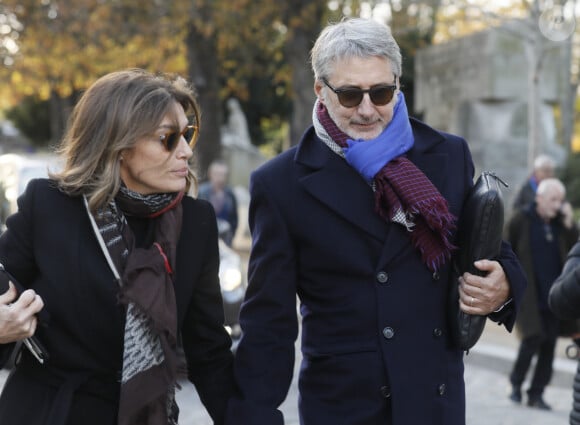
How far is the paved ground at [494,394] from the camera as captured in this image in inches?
313

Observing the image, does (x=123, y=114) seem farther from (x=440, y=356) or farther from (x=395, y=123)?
(x=440, y=356)

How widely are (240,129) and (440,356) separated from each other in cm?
3495

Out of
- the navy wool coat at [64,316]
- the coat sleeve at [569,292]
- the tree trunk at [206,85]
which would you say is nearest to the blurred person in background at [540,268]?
the coat sleeve at [569,292]

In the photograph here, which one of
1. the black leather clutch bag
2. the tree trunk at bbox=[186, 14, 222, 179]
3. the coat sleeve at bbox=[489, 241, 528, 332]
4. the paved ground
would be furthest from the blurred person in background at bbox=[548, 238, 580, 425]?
the tree trunk at bbox=[186, 14, 222, 179]

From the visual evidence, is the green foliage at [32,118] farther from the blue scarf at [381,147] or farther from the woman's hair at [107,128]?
the blue scarf at [381,147]

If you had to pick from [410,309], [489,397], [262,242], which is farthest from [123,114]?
[489,397]

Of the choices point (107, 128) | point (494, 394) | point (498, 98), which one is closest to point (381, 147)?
point (107, 128)

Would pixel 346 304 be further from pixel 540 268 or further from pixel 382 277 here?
pixel 540 268

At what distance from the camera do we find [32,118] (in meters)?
47.9

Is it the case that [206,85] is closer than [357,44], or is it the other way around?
Result: [357,44]

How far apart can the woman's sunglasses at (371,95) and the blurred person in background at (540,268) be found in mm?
5577

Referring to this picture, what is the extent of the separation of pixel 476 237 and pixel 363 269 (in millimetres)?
357

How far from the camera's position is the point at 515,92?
19.7m

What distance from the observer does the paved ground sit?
26.0ft
